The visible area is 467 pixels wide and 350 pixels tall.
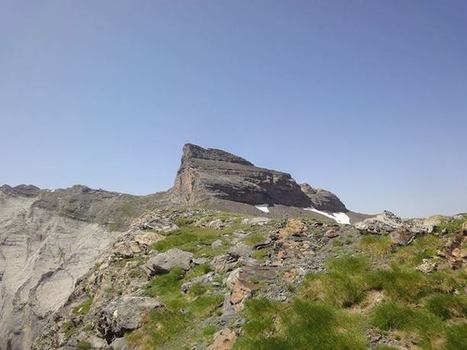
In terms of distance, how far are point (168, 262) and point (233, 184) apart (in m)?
Answer: 111

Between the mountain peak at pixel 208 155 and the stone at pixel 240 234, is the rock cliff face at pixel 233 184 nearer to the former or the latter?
the mountain peak at pixel 208 155

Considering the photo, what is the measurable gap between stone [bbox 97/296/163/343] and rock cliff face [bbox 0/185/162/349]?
105575 mm

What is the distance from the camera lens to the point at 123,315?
19375 mm

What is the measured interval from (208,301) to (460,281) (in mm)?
10260

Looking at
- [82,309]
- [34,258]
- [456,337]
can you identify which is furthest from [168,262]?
[34,258]

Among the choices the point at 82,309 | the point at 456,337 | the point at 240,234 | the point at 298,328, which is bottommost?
the point at 82,309

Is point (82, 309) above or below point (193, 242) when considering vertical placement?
below

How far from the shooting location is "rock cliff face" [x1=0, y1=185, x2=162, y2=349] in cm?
12356

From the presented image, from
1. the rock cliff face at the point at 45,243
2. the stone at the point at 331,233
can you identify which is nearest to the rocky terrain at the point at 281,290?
the stone at the point at 331,233

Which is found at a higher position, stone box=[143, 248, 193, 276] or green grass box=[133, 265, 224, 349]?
stone box=[143, 248, 193, 276]

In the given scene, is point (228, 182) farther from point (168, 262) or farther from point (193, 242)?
point (168, 262)

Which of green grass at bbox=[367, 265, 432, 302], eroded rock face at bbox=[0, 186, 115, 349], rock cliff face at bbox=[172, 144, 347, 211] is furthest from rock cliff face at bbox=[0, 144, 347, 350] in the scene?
green grass at bbox=[367, 265, 432, 302]

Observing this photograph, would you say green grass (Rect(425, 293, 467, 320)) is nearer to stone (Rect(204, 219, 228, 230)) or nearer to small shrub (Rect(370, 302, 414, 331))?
small shrub (Rect(370, 302, 414, 331))

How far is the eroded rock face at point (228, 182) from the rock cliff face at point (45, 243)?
1192 inches
